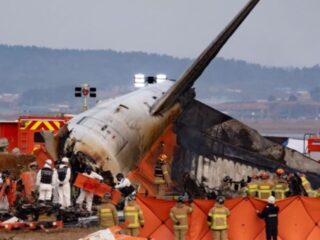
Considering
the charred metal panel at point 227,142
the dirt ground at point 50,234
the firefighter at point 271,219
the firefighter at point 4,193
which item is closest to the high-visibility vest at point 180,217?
the firefighter at point 271,219

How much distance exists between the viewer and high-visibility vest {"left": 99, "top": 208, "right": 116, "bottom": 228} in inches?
1107

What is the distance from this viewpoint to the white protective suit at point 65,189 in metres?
30.7

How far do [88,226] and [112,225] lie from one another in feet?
8.97

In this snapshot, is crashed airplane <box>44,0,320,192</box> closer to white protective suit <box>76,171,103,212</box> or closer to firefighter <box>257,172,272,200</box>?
white protective suit <box>76,171,103,212</box>

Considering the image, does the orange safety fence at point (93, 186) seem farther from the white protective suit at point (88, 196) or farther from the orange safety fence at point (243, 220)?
the orange safety fence at point (243, 220)

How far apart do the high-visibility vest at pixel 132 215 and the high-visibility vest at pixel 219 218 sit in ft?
7.20

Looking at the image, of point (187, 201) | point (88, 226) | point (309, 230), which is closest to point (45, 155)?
point (88, 226)

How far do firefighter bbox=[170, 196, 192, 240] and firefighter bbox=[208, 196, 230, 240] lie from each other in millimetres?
772

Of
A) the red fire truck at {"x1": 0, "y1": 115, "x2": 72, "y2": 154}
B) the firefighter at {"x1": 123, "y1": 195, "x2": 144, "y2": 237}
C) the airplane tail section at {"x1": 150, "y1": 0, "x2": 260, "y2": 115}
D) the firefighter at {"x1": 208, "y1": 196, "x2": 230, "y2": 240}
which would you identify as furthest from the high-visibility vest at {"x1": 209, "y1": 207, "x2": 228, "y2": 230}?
the red fire truck at {"x1": 0, "y1": 115, "x2": 72, "y2": 154}

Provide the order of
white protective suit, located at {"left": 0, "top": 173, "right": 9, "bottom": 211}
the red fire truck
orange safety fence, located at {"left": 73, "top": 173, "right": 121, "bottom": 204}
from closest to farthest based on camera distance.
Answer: orange safety fence, located at {"left": 73, "top": 173, "right": 121, "bottom": 204}, white protective suit, located at {"left": 0, "top": 173, "right": 9, "bottom": 211}, the red fire truck

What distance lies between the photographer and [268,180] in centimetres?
3419

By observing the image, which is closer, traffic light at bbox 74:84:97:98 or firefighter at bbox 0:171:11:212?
firefighter at bbox 0:171:11:212

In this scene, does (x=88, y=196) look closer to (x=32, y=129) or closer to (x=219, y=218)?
(x=219, y=218)

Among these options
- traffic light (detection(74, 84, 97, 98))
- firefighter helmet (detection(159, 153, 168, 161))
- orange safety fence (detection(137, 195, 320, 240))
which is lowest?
orange safety fence (detection(137, 195, 320, 240))
